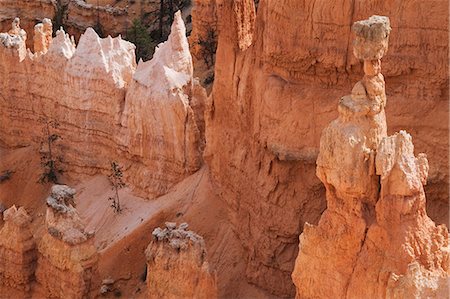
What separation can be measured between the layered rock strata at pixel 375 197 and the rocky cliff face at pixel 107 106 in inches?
325

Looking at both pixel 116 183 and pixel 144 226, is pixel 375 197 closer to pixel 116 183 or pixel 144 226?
pixel 144 226

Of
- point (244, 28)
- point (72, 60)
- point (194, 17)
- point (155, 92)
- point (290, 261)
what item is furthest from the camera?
point (194, 17)

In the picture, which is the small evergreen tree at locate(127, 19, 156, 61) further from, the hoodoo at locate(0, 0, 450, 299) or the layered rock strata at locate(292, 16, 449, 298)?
the layered rock strata at locate(292, 16, 449, 298)

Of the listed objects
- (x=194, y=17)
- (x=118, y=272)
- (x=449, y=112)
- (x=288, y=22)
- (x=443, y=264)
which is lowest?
(x=118, y=272)

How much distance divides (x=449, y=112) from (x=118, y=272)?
8368mm

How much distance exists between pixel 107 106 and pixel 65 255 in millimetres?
5479

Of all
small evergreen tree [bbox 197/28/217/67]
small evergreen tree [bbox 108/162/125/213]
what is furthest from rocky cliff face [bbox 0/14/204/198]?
small evergreen tree [bbox 197/28/217/67]

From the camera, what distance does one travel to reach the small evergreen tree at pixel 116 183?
2128 centimetres

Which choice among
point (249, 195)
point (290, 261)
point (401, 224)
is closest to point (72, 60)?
point (249, 195)

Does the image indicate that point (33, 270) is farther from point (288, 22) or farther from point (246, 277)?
point (288, 22)

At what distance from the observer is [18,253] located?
1881cm

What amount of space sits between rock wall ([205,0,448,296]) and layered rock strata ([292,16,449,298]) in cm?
305

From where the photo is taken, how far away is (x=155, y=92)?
68.2 feet

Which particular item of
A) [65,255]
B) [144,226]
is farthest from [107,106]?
[65,255]
